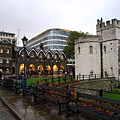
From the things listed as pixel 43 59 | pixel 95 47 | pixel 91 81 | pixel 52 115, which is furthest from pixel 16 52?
pixel 52 115

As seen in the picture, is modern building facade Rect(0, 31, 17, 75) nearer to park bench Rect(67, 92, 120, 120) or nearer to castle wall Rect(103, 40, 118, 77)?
castle wall Rect(103, 40, 118, 77)

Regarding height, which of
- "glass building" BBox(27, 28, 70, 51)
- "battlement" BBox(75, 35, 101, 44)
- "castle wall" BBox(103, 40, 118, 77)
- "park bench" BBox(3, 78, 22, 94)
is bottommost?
"park bench" BBox(3, 78, 22, 94)

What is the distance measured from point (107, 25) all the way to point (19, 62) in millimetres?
27996

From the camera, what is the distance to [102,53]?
30.8 metres

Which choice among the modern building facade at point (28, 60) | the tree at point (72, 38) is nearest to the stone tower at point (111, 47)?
the tree at point (72, 38)

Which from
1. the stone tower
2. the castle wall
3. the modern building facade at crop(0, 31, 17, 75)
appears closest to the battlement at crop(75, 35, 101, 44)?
the stone tower

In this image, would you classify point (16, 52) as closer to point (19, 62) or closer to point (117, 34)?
point (19, 62)

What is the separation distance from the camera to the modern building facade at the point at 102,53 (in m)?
28.9

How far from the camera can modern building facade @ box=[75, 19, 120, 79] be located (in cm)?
2894

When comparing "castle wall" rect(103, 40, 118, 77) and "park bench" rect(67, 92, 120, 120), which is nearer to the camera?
"park bench" rect(67, 92, 120, 120)

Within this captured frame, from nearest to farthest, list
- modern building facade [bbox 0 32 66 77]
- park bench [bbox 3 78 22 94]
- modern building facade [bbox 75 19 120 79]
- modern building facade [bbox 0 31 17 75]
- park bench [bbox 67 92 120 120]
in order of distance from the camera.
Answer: park bench [bbox 67 92 120 120]
park bench [bbox 3 78 22 94]
modern building facade [bbox 75 19 120 79]
modern building facade [bbox 0 31 17 75]
modern building facade [bbox 0 32 66 77]

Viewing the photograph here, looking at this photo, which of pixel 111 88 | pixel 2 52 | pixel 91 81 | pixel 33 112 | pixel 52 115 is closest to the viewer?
pixel 52 115

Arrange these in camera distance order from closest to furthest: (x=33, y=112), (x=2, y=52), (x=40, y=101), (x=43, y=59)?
(x=33, y=112) < (x=40, y=101) < (x=2, y=52) < (x=43, y=59)

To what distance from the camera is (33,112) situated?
24.7 ft
